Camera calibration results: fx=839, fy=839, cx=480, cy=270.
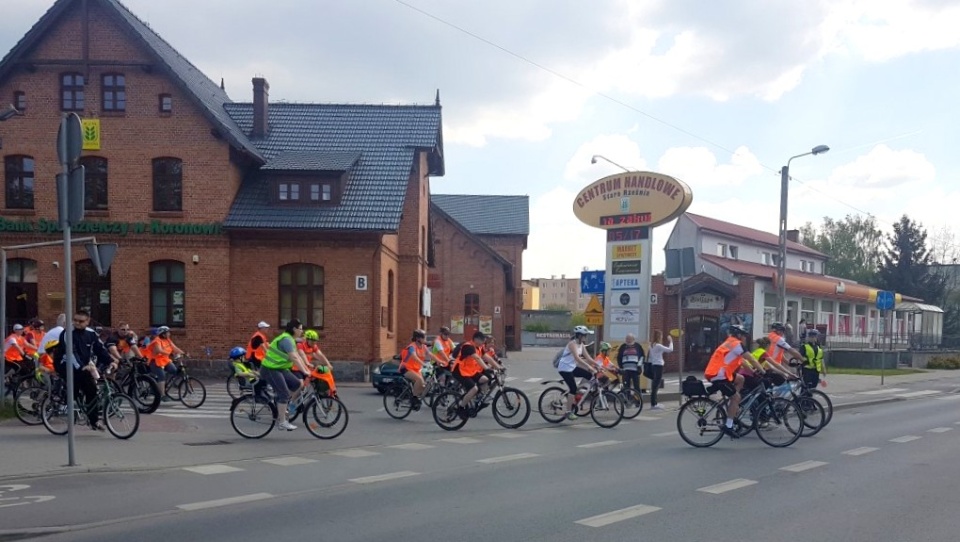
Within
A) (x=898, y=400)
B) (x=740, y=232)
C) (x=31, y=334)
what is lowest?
(x=898, y=400)

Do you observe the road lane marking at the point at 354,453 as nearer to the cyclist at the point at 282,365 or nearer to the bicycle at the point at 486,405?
the cyclist at the point at 282,365

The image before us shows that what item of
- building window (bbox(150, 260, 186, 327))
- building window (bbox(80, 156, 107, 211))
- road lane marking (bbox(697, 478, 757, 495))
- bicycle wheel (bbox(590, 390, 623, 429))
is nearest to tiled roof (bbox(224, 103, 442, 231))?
building window (bbox(150, 260, 186, 327))

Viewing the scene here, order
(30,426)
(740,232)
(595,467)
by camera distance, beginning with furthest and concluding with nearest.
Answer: (740,232), (30,426), (595,467)

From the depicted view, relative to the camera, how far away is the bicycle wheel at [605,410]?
49.2ft

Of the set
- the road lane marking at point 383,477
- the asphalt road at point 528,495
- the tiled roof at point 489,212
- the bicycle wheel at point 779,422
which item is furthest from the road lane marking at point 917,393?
the tiled roof at point 489,212

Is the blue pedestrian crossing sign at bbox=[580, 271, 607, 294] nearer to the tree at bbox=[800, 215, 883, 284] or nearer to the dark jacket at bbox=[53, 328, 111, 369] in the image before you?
Answer: the dark jacket at bbox=[53, 328, 111, 369]

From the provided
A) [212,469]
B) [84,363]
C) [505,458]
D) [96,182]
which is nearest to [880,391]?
[505,458]

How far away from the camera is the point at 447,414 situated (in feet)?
46.8

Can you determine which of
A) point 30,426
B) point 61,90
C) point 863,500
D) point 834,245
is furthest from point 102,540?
Result: point 834,245

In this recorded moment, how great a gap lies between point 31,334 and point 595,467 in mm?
13001

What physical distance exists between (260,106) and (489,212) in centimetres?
2969

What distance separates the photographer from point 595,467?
10273 mm

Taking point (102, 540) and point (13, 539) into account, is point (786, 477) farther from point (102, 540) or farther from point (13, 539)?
point (13, 539)

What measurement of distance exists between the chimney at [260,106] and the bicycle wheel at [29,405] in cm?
1698
